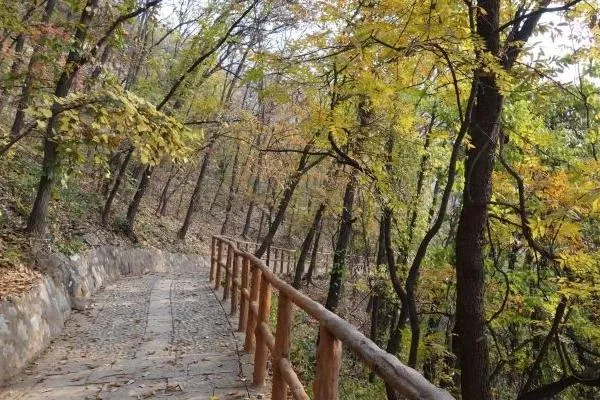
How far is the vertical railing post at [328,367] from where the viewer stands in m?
3.00

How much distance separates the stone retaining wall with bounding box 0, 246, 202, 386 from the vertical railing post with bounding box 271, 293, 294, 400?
2.96 metres

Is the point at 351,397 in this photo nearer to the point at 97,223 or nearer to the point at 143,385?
the point at 143,385

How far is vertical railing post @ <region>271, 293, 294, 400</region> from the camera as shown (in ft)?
13.8

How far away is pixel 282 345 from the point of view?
427 cm

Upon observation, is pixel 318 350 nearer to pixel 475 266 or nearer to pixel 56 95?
pixel 475 266

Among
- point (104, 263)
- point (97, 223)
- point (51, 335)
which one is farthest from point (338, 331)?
point (97, 223)

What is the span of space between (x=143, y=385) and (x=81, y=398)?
0.61 metres

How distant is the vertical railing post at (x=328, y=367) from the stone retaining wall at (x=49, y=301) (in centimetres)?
380

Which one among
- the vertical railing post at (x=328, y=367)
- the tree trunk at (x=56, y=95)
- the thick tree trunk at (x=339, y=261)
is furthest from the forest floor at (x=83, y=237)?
the vertical railing post at (x=328, y=367)

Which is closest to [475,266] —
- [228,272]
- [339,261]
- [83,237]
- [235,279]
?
[235,279]

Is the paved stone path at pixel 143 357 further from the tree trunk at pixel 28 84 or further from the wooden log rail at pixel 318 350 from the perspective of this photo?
the tree trunk at pixel 28 84

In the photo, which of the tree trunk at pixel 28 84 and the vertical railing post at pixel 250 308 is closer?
the vertical railing post at pixel 250 308

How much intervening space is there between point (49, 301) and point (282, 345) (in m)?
A: 4.63

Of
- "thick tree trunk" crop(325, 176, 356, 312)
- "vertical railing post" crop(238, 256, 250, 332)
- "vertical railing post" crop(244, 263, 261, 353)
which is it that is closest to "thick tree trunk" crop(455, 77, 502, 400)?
"vertical railing post" crop(244, 263, 261, 353)
